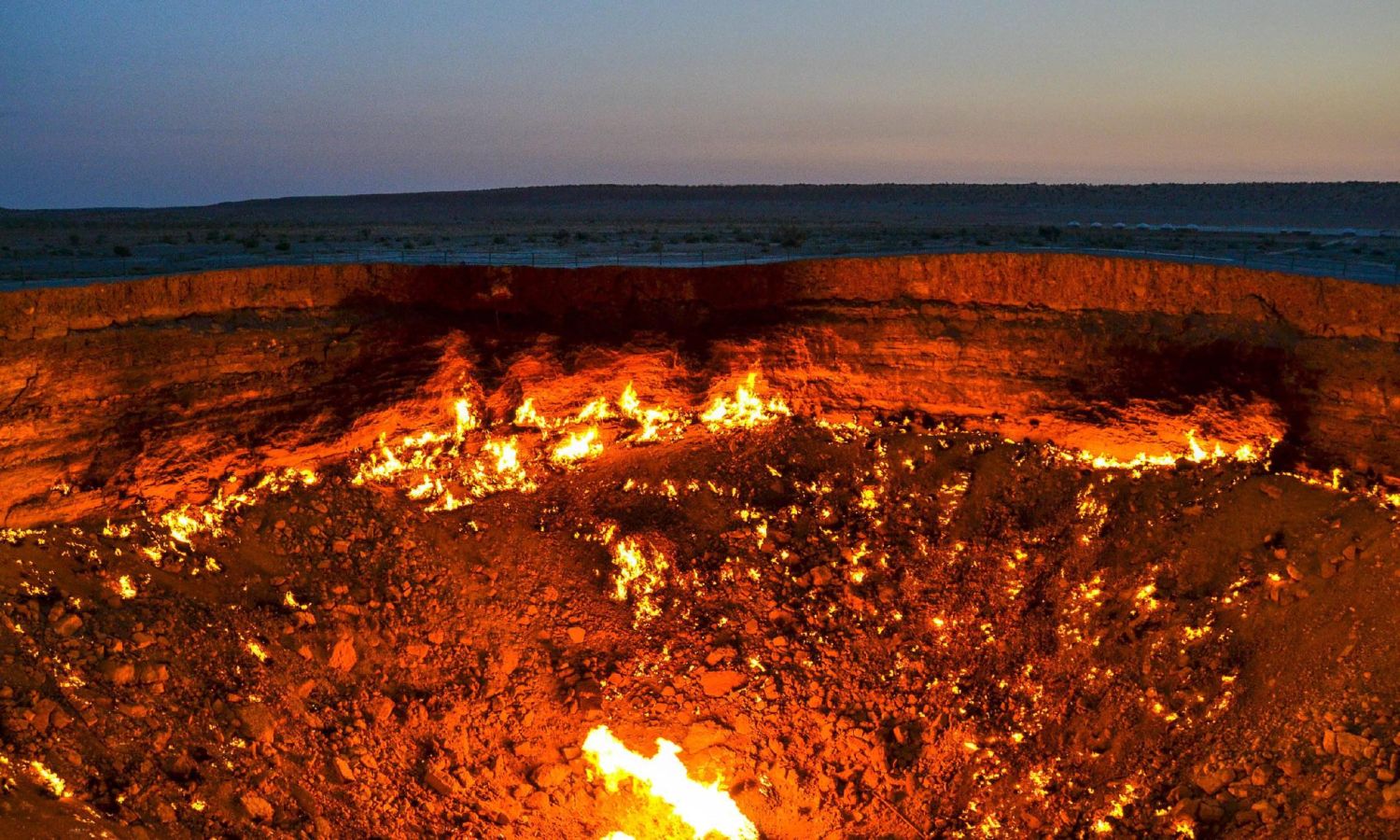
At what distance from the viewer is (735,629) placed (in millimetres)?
13875

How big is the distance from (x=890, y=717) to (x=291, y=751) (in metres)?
6.77

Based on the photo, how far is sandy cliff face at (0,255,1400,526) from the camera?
519 inches

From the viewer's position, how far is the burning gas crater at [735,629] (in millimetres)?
11797

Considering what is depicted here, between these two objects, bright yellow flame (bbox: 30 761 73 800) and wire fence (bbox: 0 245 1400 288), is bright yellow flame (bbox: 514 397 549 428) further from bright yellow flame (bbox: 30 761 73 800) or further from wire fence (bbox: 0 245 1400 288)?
bright yellow flame (bbox: 30 761 73 800)

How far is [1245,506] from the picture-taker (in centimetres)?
1383

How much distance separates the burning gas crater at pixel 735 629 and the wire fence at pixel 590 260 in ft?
12.0

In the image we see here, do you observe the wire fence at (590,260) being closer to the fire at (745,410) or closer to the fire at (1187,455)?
the fire at (745,410)

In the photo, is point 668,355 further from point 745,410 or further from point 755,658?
point 755,658

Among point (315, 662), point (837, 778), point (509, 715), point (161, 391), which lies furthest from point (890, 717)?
Result: point (161, 391)

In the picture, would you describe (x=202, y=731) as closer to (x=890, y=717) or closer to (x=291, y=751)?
(x=291, y=751)

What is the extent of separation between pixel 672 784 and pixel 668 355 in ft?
21.7

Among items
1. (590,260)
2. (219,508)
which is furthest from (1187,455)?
(590,260)

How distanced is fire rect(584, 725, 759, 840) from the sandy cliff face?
18.1 ft

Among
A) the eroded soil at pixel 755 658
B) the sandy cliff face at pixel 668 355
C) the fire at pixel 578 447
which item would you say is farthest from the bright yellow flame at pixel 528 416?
the eroded soil at pixel 755 658
